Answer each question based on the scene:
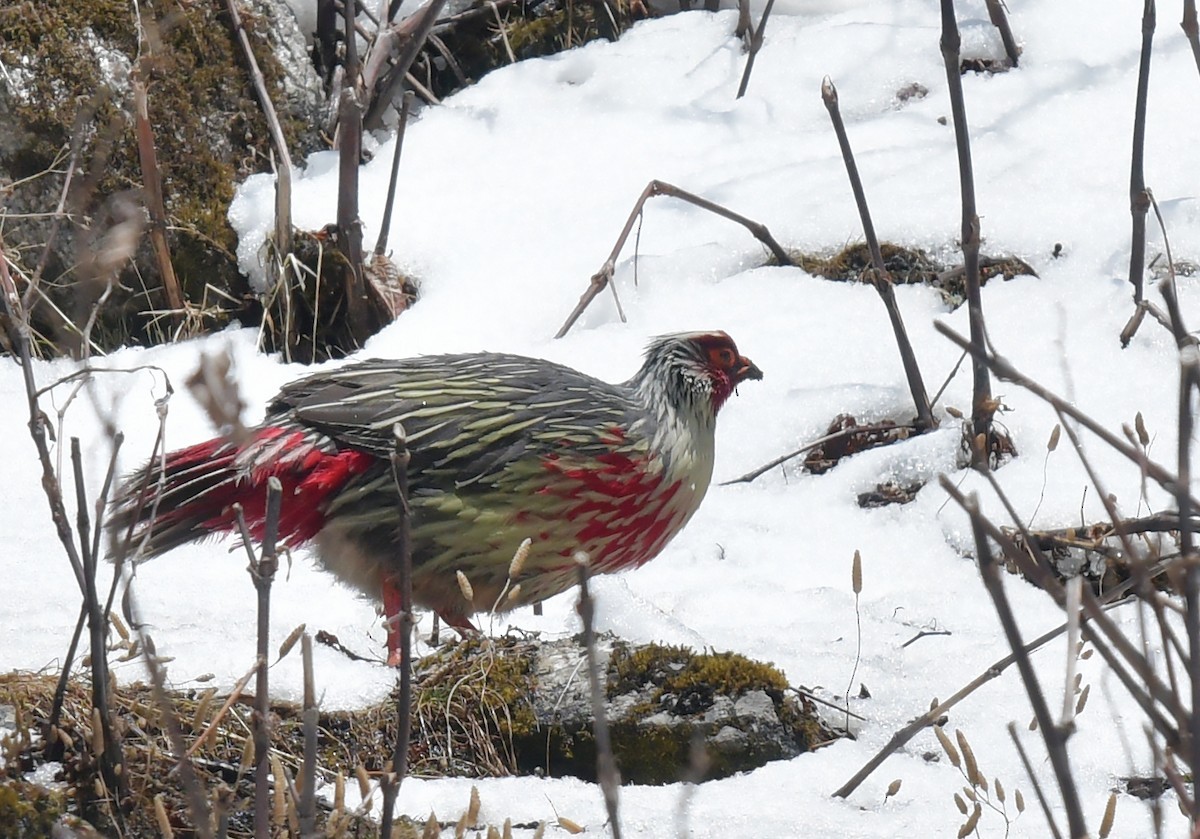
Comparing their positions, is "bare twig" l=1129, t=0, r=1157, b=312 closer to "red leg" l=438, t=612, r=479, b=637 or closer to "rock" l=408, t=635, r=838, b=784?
"rock" l=408, t=635, r=838, b=784

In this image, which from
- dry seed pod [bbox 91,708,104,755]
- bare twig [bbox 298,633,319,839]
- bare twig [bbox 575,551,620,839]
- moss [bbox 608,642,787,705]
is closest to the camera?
bare twig [bbox 575,551,620,839]

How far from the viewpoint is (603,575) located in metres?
4.17

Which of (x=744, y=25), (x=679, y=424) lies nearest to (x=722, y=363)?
(x=679, y=424)

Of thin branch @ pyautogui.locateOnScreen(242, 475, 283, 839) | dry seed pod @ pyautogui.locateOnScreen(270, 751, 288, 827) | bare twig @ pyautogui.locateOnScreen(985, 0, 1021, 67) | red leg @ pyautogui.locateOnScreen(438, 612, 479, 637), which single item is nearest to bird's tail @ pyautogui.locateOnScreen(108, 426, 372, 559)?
red leg @ pyautogui.locateOnScreen(438, 612, 479, 637)

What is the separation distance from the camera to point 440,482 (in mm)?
3656

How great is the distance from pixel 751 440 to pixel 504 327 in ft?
3.58

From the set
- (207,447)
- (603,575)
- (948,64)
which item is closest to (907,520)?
(603,575)

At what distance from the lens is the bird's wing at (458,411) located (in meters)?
3.66

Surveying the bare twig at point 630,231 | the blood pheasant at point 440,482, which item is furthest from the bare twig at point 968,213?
the bare twig at point 630,231

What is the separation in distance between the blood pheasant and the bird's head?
0.35 meters

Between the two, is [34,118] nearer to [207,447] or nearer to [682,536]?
[207,447]

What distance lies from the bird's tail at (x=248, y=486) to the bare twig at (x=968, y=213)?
1.75m

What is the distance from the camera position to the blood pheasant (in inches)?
143

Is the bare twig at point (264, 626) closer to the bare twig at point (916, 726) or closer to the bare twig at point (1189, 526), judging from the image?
the bare twig at point (1189, 526)
